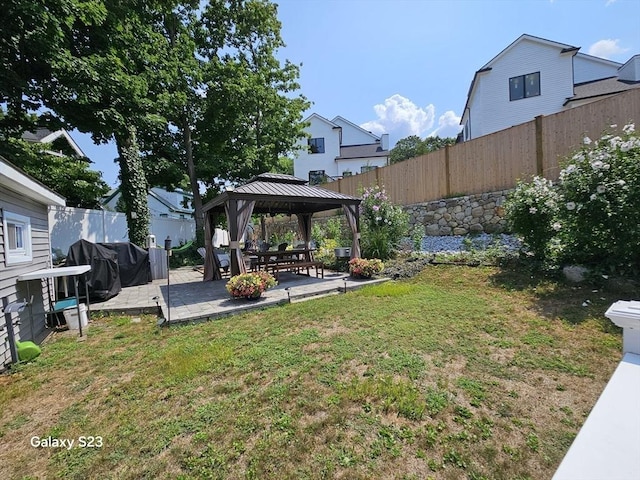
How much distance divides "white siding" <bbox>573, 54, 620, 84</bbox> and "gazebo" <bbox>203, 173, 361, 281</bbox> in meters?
17.9

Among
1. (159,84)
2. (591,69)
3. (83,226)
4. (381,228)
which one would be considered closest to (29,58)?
(159,84)

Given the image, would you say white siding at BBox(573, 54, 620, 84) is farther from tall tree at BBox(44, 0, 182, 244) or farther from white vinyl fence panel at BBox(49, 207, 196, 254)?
white vinyl fence panel at BBox(49, 207, 196, 254)

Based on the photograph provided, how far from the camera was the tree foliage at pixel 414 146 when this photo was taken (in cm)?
3303

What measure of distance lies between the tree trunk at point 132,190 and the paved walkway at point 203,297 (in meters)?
4.10

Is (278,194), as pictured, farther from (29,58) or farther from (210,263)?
(29,58)

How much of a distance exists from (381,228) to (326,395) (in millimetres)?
7340

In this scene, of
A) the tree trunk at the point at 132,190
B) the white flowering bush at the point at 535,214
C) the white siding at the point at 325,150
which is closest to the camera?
the white flowering bush at the point at 535,214

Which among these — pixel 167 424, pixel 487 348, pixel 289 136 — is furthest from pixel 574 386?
pixel 289 136

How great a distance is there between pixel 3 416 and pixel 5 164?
307cm

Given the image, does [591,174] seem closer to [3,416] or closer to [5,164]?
[3,416]

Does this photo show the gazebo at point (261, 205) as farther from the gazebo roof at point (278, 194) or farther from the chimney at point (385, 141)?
the chimney at point (385, 141)

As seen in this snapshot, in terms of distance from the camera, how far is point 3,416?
2.73 m

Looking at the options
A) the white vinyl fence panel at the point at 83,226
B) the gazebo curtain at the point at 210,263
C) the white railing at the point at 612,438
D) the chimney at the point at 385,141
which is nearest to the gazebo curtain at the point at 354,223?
the gazebo curtain at the point at 210,263

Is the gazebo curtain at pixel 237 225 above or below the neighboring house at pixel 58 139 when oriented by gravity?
below
